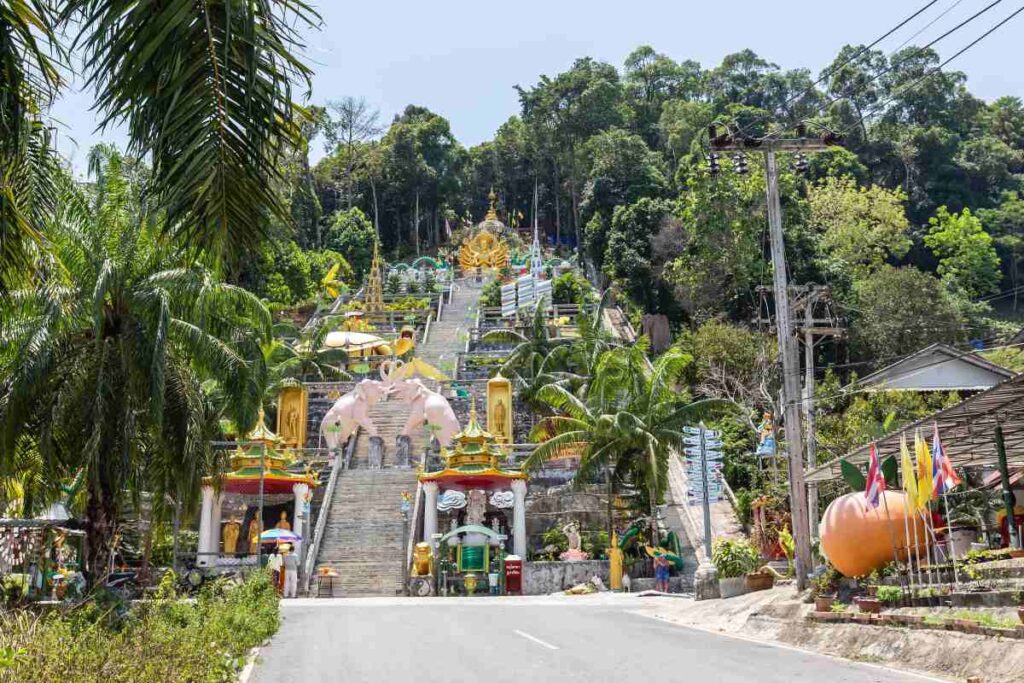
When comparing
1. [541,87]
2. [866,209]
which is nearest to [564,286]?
[866,209]

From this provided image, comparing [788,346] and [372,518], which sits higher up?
[788,346]

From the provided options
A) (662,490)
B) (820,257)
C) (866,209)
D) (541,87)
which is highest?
(541,87)

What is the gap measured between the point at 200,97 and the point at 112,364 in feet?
39.2

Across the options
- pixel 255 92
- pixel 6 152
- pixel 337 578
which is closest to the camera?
pixel 255 92

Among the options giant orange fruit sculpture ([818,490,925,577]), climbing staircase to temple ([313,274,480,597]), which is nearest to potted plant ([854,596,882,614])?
giant orange fruit sculpture ([818,490,925,577])

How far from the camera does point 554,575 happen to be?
28.4 m

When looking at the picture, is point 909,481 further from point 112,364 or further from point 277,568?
point 277,568

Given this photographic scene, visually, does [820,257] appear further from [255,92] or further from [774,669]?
[255,92]

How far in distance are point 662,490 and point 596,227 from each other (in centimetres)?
4226

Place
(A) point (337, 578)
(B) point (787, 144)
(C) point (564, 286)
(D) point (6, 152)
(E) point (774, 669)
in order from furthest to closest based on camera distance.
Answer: (C) point (564, 286)
(A) point (337, 578)
(B) point (787, 144)
(E) point (774, 669)
(D) point (6, 152)

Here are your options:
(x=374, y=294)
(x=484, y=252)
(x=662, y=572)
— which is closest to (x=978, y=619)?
(x=662, y=572)

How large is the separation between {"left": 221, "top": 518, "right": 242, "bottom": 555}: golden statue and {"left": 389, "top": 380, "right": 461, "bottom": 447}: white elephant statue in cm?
695

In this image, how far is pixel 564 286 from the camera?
64688mm

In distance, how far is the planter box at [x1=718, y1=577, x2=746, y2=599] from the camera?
21.0 meters
